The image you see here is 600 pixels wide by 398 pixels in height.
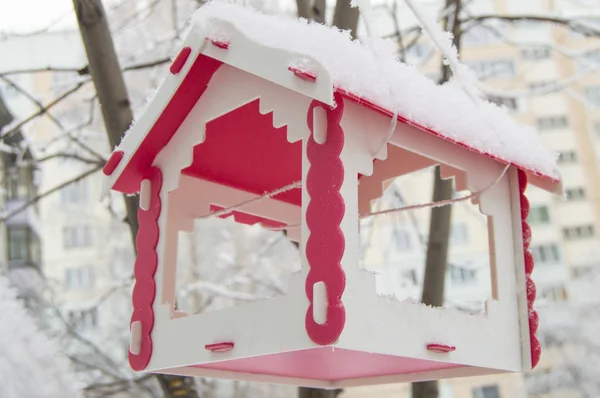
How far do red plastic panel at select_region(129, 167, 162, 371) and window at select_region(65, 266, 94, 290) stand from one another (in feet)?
35.1

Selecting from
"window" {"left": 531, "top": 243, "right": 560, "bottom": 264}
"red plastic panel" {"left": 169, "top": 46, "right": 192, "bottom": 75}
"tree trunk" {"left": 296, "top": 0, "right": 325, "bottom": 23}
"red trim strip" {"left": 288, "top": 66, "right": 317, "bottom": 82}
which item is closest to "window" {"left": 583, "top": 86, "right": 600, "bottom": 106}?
"window" {"left": 531, "top": 243, "right": 560, "bottom": 264}

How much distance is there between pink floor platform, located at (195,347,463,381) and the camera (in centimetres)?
129

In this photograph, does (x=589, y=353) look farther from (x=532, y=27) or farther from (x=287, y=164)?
(x=287, y=164)

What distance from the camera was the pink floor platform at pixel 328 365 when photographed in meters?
1.29

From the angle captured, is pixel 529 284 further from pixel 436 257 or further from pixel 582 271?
pixel 582 271

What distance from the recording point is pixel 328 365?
1.43 metres

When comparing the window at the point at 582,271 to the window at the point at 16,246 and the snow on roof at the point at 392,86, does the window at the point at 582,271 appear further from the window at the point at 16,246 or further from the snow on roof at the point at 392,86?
the snow on roof at the point at 392,86

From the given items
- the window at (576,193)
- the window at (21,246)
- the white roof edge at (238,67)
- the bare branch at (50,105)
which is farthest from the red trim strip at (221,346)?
the window at (576,193)

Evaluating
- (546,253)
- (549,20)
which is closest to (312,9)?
(549,20)

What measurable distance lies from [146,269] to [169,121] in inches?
13.5

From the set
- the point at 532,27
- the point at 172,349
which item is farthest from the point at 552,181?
the point at 532,27

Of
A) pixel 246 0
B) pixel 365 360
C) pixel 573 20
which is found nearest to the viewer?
pixel 365 360

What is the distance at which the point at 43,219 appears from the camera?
12.4 metres

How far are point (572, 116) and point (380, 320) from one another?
13872mm
